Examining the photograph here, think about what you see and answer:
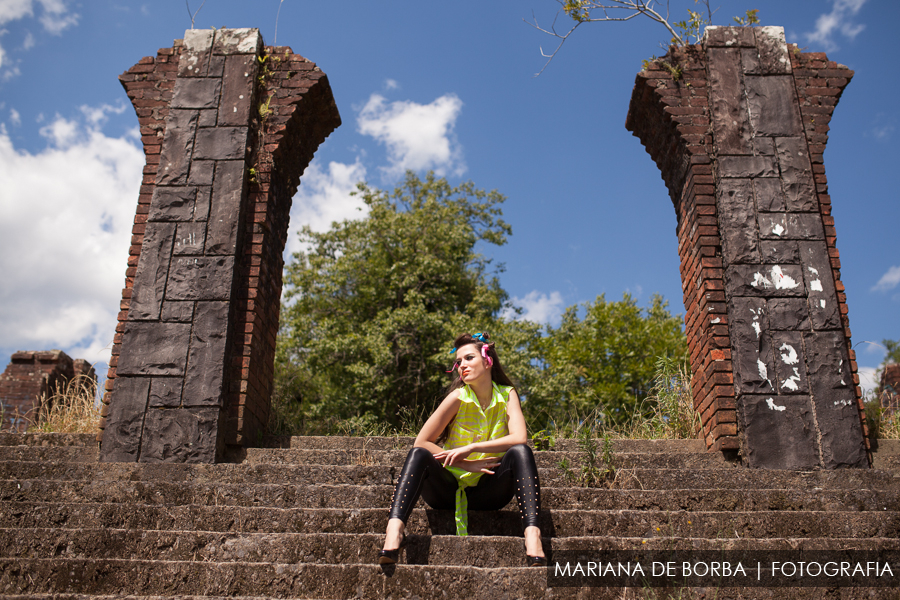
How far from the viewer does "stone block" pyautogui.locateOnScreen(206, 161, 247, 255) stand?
5316 millimetres

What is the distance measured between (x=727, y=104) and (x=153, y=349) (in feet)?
17.2

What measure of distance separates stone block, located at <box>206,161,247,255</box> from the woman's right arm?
2.68 meters

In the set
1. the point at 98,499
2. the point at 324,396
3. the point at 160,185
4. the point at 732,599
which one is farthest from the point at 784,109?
the point at 324,396

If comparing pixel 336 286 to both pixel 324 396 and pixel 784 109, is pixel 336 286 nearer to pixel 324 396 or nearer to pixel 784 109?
pixel 324 396

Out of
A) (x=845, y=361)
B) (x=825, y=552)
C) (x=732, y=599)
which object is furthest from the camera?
(x=845, y=361)

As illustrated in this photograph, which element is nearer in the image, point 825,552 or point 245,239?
point 825,552

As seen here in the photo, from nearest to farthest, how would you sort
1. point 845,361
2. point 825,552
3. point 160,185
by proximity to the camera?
point 825,552 → point 845,361 → point 160,185

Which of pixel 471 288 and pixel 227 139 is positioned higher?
pixel 471 288

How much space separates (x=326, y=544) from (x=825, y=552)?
91.0 inches

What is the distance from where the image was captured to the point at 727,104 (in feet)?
18.5

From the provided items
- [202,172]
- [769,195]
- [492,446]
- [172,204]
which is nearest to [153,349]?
[172,204]

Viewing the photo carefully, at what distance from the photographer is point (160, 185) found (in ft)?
18.2

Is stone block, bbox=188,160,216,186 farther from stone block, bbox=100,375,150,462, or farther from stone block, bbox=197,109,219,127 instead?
stone block, bbox=100,375,150,462

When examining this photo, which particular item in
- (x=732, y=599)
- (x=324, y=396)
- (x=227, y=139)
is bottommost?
(x=732, y=599)
